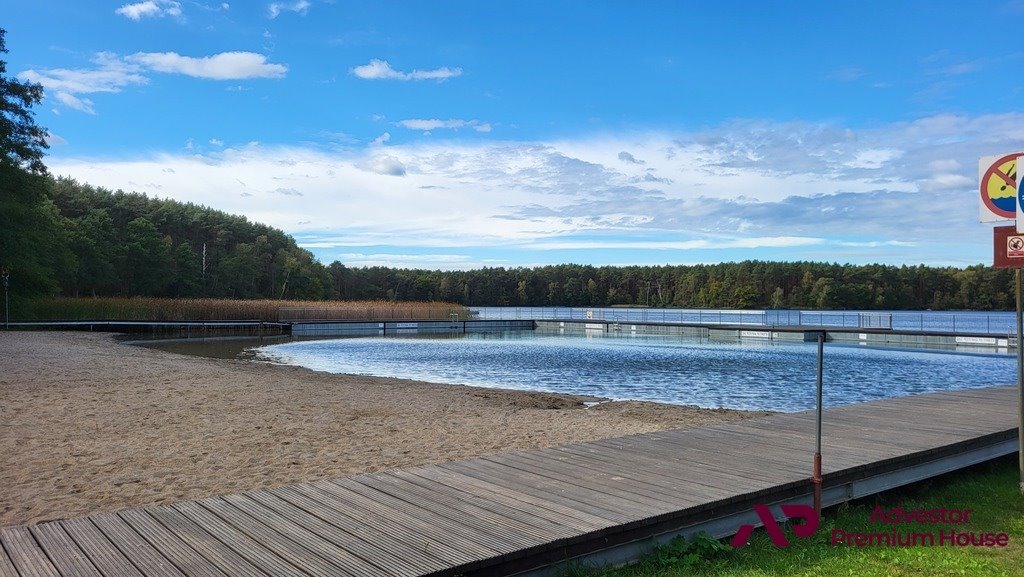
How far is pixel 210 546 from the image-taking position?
2.98 meters

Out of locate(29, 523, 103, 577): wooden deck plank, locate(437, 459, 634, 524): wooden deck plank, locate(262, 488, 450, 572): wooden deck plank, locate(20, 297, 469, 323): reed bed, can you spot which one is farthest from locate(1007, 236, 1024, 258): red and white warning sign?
locate(20, 297, 469, 323): reed bed

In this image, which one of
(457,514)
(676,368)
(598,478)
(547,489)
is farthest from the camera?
(676,368)

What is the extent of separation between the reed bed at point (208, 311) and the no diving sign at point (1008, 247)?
31902 mm

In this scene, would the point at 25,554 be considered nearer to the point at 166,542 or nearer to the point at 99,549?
the point at 99,549

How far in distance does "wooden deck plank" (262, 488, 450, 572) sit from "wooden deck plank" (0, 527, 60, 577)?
39.4 inches

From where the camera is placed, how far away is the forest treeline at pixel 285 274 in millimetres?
29000

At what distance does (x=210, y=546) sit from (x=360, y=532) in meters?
0.62

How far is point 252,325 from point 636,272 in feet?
203

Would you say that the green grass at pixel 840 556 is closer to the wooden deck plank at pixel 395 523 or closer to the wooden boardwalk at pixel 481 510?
the wooden boardwalk at pixel 481 510

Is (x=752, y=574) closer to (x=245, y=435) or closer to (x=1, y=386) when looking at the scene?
(x=245, y=435)

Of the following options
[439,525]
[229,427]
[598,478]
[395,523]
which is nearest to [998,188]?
[598,478]

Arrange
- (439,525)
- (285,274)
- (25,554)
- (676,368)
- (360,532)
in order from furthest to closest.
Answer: (285,274) → (676,368) → (439,525) → (360,532) → (25,554)

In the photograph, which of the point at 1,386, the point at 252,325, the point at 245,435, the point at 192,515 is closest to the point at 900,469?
the point at 192,515

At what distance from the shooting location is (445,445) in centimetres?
692
